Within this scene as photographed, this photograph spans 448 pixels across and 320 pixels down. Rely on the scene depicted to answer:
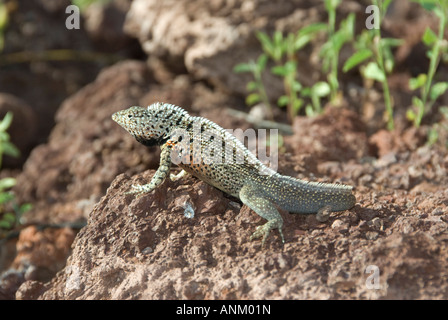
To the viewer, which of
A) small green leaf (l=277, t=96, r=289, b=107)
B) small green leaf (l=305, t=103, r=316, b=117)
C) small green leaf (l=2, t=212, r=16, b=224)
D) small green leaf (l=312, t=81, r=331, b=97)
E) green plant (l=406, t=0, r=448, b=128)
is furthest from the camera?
small green leaf (l=277, t=96, r=289, b=107)

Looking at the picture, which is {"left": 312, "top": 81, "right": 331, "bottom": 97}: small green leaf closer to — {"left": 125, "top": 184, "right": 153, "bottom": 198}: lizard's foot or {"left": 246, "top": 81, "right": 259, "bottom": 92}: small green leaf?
{"left": 246, "top": 81, "right": 259, "bottom": 92}: small green leaf

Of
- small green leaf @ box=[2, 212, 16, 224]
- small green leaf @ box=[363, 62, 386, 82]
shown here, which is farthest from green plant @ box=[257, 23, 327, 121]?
small green leaf @ box=[2, 212, 16, 224]

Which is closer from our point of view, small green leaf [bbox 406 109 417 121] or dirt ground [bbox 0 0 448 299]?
dirt ground [bbox 0 0 448 299]

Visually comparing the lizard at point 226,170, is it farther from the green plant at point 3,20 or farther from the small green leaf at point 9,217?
the green plant at point 3,20

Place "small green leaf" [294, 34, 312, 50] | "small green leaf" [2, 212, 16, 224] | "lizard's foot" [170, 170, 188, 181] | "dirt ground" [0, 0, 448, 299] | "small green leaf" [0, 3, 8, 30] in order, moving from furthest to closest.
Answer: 1. "small green leaf" [0, 3, 8, 30]
2. "small green leaf" [294, 34, 312, 50]
3. "small green leaf" [2, 212, 16, 224]
4. "lizard's foot" [170, 170, 188, 181]
5. "dirt ground" [0, 0, 448, 299]

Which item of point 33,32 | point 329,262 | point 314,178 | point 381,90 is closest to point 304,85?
point 381,90

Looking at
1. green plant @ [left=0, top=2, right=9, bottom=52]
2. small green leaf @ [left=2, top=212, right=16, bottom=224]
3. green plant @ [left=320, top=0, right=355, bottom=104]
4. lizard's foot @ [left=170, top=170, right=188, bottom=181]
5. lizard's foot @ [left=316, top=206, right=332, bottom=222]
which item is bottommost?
lizard's foot @ [left=316, top=206, right=332, bottom=222]

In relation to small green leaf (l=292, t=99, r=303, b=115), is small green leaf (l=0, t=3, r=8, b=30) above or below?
above
